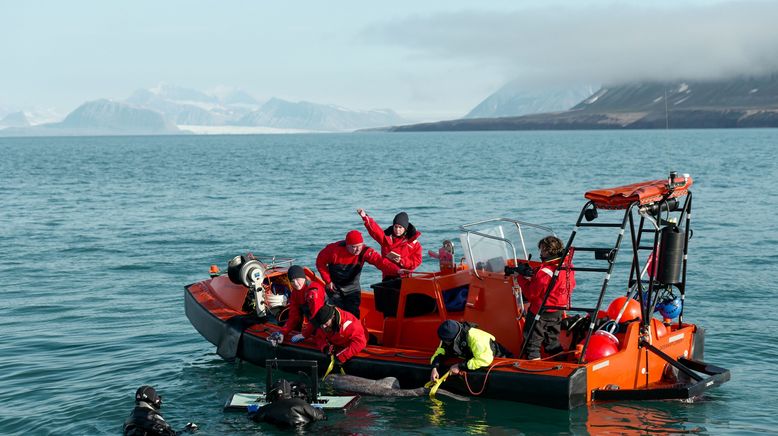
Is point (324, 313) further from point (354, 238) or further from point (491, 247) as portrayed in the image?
point (491, 247)

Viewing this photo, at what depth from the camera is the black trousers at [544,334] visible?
33.2 feet

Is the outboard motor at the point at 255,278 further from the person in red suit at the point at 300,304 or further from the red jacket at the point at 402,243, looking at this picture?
the red jacket at the point at 402,243

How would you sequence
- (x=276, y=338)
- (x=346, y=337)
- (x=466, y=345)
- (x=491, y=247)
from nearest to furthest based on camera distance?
(x=466, y=345)
(x=491, y=247)
(x=346, y=337)
(x=276, y=338)

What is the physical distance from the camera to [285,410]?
9602 millimetres

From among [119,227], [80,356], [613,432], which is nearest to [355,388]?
[613,432]

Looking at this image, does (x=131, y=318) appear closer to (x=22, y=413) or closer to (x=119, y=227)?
(x=22, y=413)

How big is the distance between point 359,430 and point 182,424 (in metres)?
2.00

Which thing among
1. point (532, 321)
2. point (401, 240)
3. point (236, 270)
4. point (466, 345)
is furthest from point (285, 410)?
point (401, 240)

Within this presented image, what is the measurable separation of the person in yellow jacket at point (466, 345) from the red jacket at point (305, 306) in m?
1.59

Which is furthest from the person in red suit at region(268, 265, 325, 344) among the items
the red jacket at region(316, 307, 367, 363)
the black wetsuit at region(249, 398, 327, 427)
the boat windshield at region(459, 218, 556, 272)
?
the boat windshield at region(459, 218, 556, 272)

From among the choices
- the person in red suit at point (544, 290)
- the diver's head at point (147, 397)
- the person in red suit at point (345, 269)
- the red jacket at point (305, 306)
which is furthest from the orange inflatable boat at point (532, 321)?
the diver's head at point (147, 397)

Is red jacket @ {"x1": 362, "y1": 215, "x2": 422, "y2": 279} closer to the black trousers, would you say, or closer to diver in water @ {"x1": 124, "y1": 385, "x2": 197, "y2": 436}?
the black trousers

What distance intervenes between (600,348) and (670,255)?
130cm

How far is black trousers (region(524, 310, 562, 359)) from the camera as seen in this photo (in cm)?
1012
